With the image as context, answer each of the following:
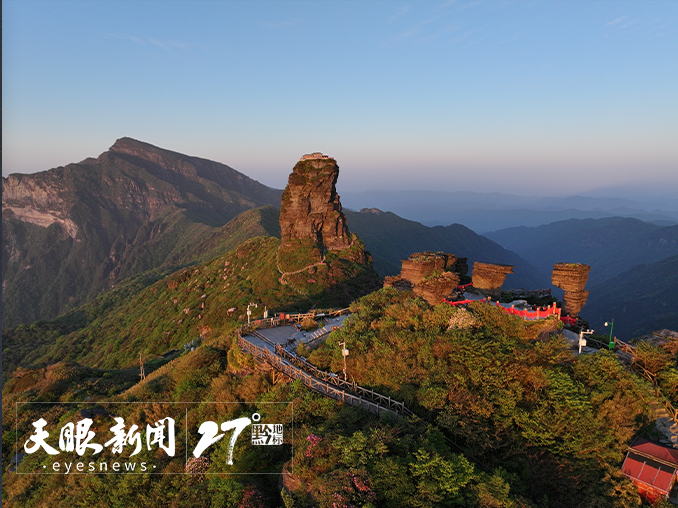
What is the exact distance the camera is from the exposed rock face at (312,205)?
54344 millimetres

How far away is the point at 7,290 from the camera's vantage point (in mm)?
123562

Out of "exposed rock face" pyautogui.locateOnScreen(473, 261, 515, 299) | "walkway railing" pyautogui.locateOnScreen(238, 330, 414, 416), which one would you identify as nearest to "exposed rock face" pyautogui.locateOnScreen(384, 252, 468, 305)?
"exposed rock face" pyautogui.locateOnScreen(473, 261, 515, 299)

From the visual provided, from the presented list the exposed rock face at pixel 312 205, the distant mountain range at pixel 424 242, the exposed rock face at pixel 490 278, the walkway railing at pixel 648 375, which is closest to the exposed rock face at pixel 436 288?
the exposed rock face at pixel 490 278

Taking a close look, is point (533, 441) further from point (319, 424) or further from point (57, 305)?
point (57, 305)

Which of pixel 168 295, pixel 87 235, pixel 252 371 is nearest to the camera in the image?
pixel 252 371

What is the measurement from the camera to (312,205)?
55188mm

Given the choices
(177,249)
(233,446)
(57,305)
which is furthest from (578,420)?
(57,305)

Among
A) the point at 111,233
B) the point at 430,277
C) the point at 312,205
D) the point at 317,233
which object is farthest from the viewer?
the point at 111,233

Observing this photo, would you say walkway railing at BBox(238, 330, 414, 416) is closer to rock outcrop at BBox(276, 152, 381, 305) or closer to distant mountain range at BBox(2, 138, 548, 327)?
rock outcrop at BBox(276, 152, 381, 305)

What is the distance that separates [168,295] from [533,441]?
58585 millimetres

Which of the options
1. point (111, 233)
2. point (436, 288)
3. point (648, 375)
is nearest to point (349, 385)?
point (436, 288)

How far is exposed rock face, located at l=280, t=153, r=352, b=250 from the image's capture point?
5434 centimetres

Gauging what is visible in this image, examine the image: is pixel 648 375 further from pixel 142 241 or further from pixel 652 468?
pixel 142 241

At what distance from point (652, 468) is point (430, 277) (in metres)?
12.9
